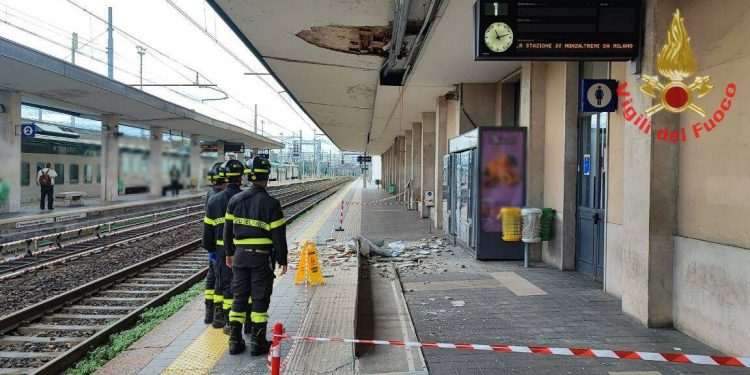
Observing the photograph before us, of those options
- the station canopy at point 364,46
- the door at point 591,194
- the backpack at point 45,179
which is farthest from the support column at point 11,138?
the door at point 591,194

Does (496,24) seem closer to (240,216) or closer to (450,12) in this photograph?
(450,12)

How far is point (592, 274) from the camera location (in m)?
8.11

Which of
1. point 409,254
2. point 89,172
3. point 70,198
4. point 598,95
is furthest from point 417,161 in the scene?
point 89,172

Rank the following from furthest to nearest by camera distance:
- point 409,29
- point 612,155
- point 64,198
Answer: point 64,198 < point 409,29 < point 612,155

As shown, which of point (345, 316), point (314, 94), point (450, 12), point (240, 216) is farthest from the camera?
point (314, 94)

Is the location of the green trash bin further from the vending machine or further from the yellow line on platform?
the yellow line on platform

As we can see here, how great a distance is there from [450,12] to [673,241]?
4.42 m

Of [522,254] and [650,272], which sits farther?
[522,254]

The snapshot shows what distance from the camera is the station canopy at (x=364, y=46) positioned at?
7.96 meters

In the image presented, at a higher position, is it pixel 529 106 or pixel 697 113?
pixel 529 106

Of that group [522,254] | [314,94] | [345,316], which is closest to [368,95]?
[314,94]

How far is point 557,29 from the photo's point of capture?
562cm

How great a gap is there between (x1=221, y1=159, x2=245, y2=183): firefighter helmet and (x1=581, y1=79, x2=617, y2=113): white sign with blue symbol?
457 cm

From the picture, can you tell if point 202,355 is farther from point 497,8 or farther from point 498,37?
point 497,8
